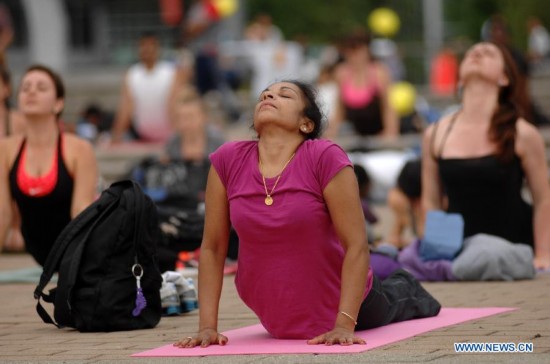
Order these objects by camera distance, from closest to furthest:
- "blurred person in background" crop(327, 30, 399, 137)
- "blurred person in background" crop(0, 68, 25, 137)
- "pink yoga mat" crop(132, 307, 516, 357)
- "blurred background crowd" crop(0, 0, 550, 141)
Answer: "pink yoga mat" crop(132, 307, 516, 357) < "blurred person in background" crop(0, 68, 25, 137) < "blurred person in background" crop(327, 30, 399, 137) < "blurred background crowd" crop(0, 0, 550, 141)

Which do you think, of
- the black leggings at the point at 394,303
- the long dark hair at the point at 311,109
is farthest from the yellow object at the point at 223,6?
the long dark hair at the point at 311,109

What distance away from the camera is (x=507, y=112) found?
33.2 ft

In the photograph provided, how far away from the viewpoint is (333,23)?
48.4 metres

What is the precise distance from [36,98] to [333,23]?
3890cm

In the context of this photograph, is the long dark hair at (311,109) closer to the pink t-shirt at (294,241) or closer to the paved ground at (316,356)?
the pink t-shirt at (294,241)

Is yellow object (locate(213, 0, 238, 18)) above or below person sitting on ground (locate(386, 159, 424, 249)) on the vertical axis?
above

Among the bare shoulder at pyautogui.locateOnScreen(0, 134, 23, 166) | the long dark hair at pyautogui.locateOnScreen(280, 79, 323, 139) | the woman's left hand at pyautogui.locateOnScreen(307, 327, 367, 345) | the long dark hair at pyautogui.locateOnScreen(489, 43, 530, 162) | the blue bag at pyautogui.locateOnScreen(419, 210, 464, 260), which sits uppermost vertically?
the long dark hair at pyautogui.locateOnScreen(280, 79, 323, 139)

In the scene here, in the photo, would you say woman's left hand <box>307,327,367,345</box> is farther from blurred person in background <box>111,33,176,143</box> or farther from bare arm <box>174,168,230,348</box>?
blurred person in background <box>111,33,176,143</box>

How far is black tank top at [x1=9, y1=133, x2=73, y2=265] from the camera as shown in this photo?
9.94m

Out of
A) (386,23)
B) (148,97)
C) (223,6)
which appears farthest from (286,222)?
(386,23)

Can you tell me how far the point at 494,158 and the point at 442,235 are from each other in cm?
67

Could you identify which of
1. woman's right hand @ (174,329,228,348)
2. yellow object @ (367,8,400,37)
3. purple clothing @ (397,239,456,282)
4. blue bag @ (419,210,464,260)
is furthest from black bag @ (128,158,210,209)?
yellow object @ (367,8,400,37)

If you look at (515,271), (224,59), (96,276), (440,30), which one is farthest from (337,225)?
(440,30)

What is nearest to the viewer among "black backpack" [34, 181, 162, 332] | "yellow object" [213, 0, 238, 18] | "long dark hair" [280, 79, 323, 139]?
"long dark hair" [280, 79, 323, 139]
